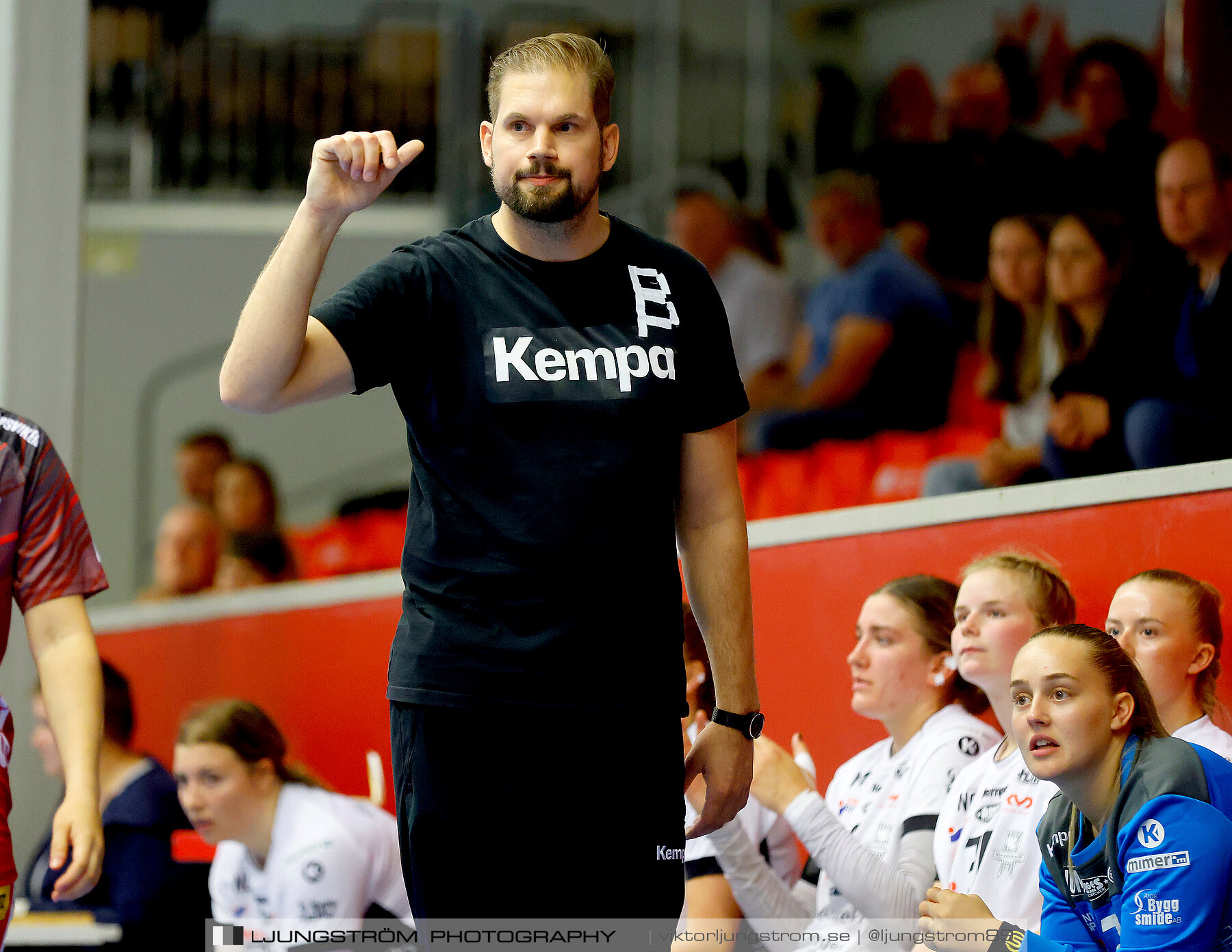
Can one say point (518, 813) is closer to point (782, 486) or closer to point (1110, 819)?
point (1110, 819)

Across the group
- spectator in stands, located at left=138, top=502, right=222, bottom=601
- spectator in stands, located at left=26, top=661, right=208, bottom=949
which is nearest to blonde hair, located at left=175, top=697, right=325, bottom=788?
spectator in stands, located at left=26, top=661, right=208, bottom=949

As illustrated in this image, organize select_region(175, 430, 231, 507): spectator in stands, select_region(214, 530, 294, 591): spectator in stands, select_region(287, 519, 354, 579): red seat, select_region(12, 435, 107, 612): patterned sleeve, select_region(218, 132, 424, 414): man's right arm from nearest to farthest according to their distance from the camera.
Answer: select_region(218, 132, 424, 414): man's right arm < select_region(12, 435, 107, 612): patterned sleeve < select_region(214, 530, 294, 591): spectator in stands < select_region(287, 519, 354, 579): red seat < select_region(175, 430, 231, 507): spectator in stands

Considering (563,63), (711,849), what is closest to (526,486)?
(563,63)

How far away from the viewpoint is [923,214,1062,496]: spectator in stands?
16.0 ft

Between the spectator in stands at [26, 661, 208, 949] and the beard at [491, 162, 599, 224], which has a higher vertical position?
the beard at [491, 162, 599, 224]

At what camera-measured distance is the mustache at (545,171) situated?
2.14 m

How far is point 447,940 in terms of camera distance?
6.75 ft

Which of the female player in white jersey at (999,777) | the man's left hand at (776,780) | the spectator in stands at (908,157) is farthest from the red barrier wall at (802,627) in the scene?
the spectator in stands at (908,157)

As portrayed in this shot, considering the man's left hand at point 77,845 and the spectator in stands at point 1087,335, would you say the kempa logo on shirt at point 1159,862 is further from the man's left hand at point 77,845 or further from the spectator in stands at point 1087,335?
the spectator in stands at point 1087,335

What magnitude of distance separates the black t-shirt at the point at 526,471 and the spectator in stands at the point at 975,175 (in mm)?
4075

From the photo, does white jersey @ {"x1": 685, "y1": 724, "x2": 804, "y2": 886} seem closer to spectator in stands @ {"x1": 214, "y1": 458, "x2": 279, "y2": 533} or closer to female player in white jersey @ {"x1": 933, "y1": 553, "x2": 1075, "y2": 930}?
female player in white jersey @ {"x1": 933, "y1": 553, "x2": 1075, "y2": 930}

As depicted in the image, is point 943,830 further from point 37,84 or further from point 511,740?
→ point 37,84

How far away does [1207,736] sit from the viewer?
2.69m

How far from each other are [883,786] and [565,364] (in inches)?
63.4
